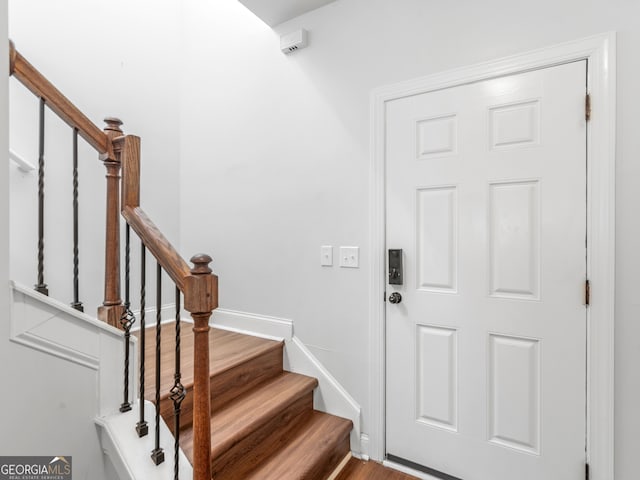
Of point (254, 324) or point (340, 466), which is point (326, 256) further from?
point (340, 466)

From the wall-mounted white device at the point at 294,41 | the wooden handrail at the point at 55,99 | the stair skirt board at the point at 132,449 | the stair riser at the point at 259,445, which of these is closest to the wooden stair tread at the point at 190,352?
the stair skirt board at the point at 132,449

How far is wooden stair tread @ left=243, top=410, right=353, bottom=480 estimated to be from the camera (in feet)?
5.22

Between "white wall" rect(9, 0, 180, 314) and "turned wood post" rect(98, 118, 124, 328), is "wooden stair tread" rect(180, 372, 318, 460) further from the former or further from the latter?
"white wall" rect(9, 0, 180, 314)

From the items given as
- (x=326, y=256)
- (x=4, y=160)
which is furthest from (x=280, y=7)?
(x=4, y=160)

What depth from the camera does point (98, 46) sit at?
92.2 inches

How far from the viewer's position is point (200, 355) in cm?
117

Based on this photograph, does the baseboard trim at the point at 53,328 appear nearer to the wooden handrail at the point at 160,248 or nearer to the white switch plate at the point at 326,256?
the wooden handrail at the point at 160,248

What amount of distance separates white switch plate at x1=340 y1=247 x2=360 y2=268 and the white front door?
0.21 m

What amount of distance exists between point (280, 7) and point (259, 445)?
8.17 feet

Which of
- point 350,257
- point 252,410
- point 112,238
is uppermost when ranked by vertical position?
point 112,238

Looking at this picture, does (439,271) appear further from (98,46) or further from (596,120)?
(98,46)

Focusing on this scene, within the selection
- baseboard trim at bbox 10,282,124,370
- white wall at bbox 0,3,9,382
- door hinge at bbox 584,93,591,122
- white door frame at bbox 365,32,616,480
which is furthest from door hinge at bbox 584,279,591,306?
white wall at bbox 0,3,9,382

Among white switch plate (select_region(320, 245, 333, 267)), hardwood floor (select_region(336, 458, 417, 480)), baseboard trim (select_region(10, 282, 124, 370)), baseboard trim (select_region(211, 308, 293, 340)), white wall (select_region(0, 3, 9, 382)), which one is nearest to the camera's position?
white wall (select_region(0, 3, 9, 382))

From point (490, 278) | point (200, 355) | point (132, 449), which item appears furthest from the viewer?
point (490, 278)
